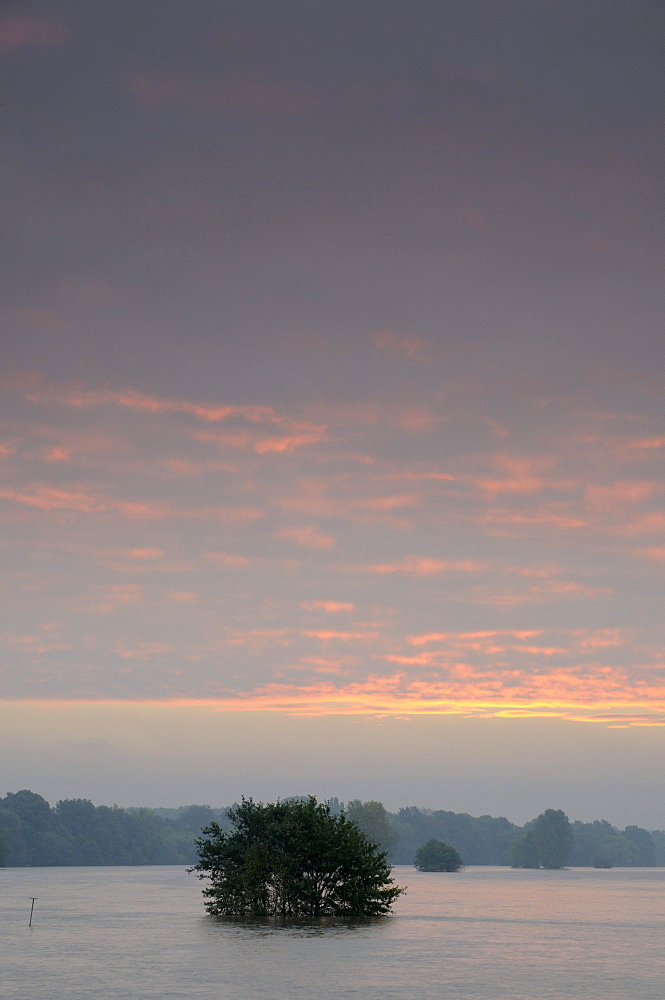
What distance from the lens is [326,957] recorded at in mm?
69312

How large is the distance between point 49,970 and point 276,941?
727 inches

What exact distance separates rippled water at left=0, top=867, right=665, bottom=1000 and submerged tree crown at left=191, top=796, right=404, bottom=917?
8.86ft

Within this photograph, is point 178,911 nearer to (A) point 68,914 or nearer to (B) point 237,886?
(A) point 68,914

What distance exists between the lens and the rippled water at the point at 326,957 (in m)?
58.0

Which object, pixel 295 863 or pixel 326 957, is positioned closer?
pixel 326 957

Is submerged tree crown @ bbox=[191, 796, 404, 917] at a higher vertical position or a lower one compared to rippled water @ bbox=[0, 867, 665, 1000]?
higher

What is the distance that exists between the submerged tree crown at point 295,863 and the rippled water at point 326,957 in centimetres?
270

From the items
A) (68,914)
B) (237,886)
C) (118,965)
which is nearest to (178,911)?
(68,914)

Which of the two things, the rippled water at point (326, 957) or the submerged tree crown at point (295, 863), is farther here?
the submerged tree crown at point (295, 863)

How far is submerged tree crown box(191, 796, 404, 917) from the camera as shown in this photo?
87625 mm

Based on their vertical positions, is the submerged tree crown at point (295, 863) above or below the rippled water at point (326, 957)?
above

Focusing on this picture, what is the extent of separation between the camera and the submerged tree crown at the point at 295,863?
87.6 m

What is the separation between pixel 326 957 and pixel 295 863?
61.5 ft

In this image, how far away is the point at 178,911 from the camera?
12462 cm
